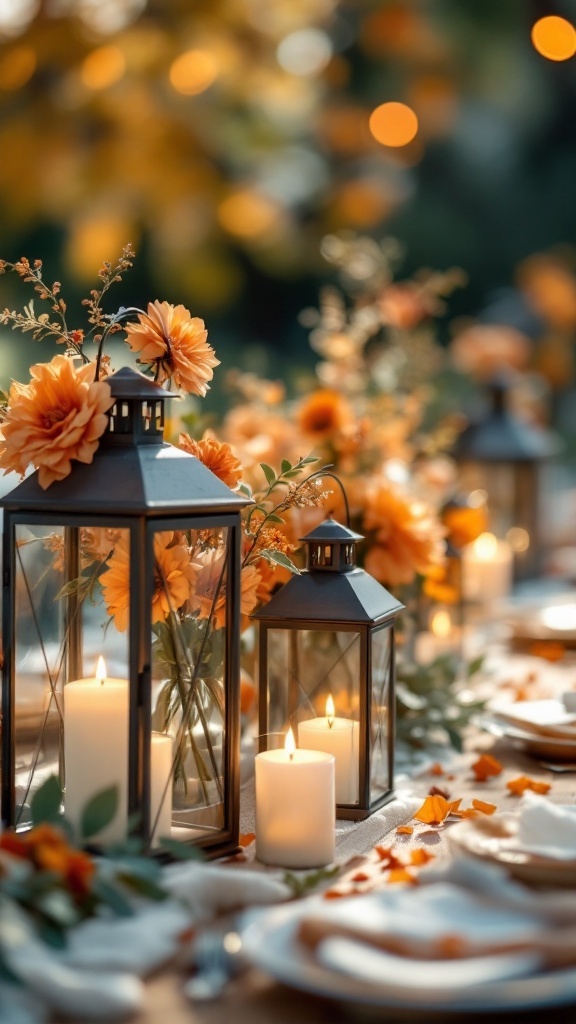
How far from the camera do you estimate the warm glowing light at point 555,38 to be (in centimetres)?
285

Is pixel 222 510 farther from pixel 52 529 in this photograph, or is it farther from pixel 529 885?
pixel 529 885

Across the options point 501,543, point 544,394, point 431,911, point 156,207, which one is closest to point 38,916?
point 431,911

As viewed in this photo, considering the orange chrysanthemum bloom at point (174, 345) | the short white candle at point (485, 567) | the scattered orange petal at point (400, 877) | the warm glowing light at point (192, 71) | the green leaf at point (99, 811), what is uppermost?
the warm glowing light at point (192, 71)

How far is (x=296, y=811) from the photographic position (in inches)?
37.2

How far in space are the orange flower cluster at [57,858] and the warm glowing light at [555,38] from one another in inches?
102

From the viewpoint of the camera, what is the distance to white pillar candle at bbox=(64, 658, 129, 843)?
2.99 feet

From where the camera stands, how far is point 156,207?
2887 millimetres

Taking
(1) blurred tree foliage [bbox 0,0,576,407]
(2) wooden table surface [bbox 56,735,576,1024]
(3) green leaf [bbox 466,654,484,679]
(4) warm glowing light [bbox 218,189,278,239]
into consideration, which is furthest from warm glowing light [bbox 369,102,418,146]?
(2) wooden table surface [bbox 56,735,576,1024]

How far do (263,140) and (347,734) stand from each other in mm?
2458

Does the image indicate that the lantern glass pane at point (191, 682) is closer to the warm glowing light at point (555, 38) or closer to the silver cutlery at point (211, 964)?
the silver cutlery at point (211, 964)

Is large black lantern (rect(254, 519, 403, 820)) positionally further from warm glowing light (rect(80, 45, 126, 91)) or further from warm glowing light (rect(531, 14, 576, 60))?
warm glowing light (rect(531, 14, 576, 60))

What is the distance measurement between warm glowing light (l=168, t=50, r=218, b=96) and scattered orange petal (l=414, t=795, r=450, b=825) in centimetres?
216

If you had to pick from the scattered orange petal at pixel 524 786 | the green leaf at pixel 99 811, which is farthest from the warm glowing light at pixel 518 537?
the green leaf at pixel 99 811

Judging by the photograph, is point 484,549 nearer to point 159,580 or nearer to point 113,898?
point 159,580
